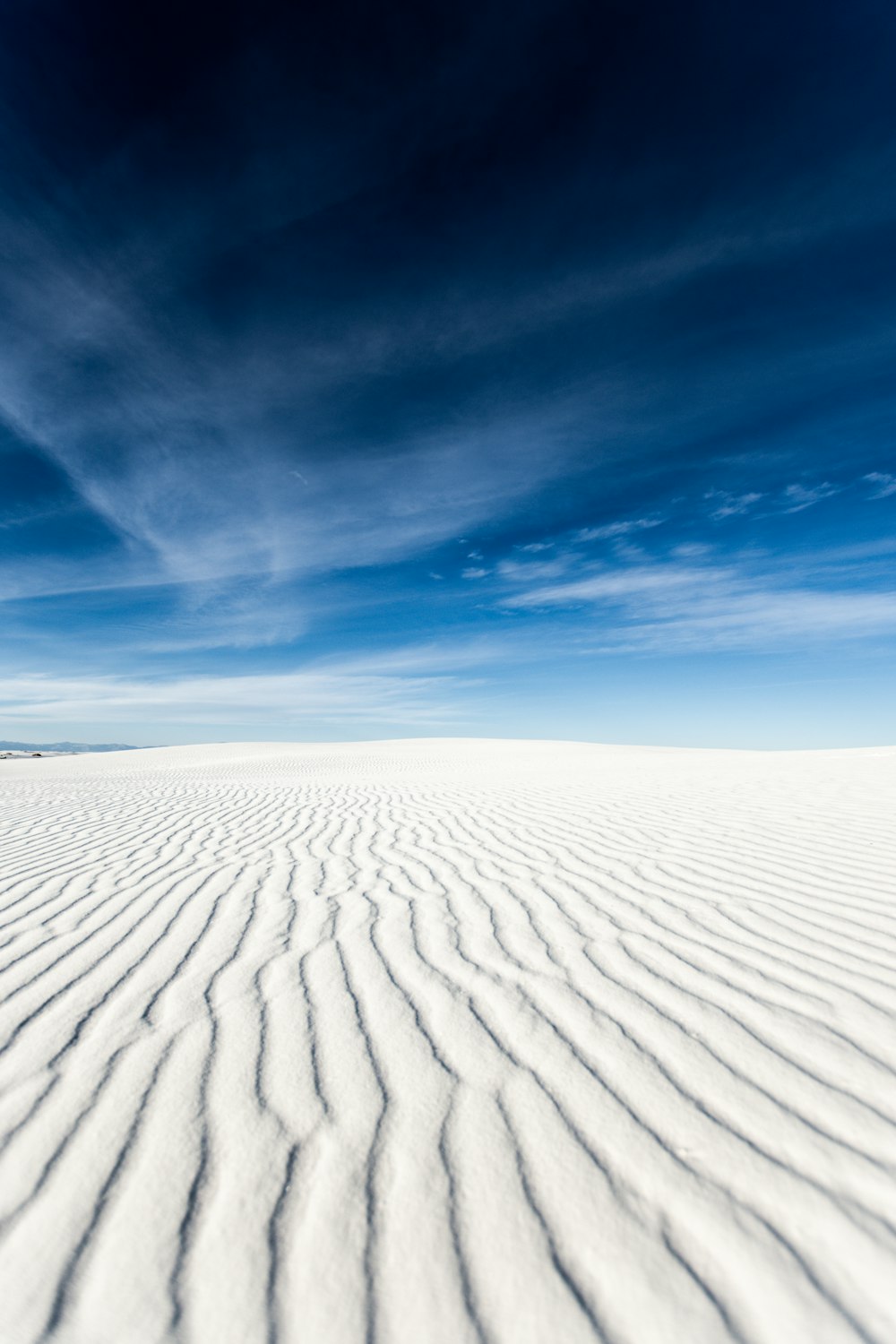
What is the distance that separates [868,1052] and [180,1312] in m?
2.23

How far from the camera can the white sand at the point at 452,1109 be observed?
1399mm

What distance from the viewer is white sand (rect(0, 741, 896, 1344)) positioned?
1.40 m

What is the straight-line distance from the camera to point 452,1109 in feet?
6.54

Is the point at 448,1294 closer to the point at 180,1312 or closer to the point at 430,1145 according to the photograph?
the point at 430,1145

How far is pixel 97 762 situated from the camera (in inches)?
989

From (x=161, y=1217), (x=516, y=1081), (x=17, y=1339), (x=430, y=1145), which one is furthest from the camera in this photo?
(x=516, y=1081)

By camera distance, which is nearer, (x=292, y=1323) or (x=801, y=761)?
(x=292, y=1323)

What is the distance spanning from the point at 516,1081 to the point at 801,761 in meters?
14.6

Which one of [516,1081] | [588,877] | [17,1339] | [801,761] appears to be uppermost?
[801,761]

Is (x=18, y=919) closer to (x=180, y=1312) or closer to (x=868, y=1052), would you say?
(x=180, y=1312)

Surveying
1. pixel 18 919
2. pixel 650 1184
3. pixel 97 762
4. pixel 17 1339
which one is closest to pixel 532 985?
pixel 650 1184

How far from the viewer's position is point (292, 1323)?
1.34 meters

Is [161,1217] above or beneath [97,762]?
beneath

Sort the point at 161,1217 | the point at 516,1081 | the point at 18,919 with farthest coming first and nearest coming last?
the point at 18,919
the point at 516,1081
the point at 161,1217
